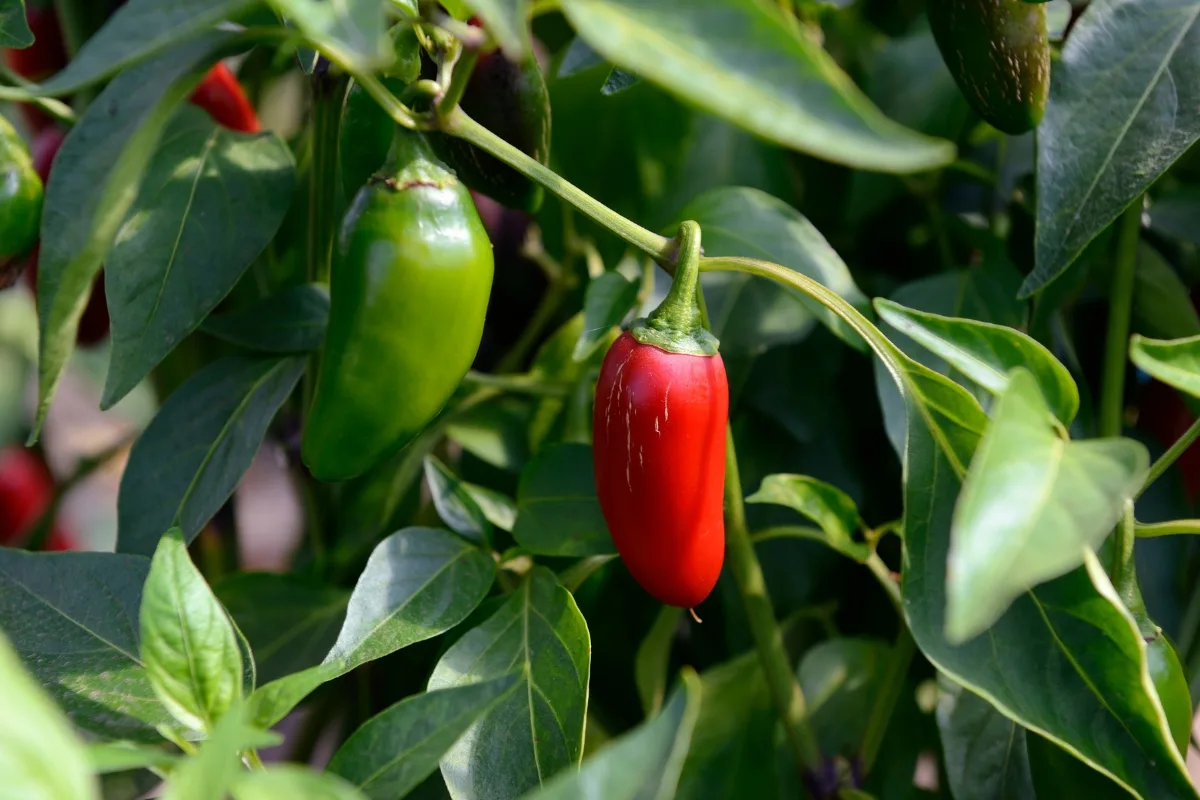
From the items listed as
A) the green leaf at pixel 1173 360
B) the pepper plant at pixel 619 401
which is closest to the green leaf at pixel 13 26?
the pepper plant at pixel 619 401

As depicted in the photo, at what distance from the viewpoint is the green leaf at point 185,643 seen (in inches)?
13.9

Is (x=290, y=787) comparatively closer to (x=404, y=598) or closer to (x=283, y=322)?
(x=404, y=598)

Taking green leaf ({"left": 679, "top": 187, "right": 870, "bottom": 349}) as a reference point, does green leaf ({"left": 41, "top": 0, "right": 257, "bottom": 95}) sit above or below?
above

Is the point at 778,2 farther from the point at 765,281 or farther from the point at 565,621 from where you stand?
the point at 565,621

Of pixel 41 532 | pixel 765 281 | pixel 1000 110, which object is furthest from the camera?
pixel 41 532

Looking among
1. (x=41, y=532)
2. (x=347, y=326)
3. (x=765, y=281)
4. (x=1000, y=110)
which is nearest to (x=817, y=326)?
(x=765, y=281)

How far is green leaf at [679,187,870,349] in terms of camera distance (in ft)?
1.65

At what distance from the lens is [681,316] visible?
1.35ft

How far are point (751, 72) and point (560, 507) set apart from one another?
26cm

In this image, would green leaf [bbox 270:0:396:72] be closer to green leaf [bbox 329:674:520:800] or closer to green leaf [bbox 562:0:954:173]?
green leaf [bbox 562:0:954:173]

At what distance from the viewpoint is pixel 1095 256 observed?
56 centimetres

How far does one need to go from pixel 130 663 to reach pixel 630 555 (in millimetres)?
195

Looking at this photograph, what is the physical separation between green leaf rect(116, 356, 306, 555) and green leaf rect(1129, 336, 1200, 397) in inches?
13.7

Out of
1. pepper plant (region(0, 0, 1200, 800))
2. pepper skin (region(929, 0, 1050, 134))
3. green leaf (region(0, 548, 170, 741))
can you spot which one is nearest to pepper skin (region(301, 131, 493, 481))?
pepper plant (region(0, 0, 1200, 800))
